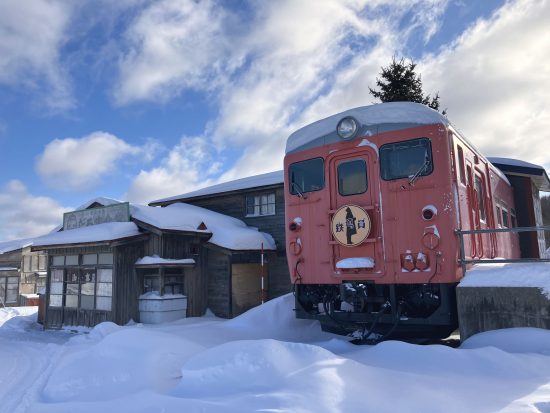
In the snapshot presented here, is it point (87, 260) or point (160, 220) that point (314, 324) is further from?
point (87, 260)

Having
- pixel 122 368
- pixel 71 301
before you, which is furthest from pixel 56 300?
pixel 122 368

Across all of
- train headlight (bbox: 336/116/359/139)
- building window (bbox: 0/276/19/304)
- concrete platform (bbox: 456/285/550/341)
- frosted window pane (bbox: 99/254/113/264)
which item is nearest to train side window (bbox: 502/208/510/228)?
concrete platform (bbox: 456/285/550/341)

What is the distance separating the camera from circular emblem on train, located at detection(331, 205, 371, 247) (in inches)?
266

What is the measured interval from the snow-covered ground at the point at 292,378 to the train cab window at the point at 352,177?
2458 mm

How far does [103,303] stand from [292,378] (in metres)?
9.68

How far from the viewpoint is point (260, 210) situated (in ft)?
50.8

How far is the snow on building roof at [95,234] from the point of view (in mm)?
11820

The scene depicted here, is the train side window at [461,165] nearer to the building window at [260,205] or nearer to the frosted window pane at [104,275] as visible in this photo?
the building window at [260,205]

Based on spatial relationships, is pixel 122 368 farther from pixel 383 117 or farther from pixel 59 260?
pixel 59 260

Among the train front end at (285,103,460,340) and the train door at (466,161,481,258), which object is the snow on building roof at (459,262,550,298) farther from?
the train door at (466,161,481,258)

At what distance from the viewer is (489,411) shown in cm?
357

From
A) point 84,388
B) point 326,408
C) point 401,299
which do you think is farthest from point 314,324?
point 326,408

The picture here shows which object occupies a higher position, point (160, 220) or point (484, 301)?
point (160, 220)

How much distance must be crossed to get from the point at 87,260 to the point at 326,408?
1115cm
